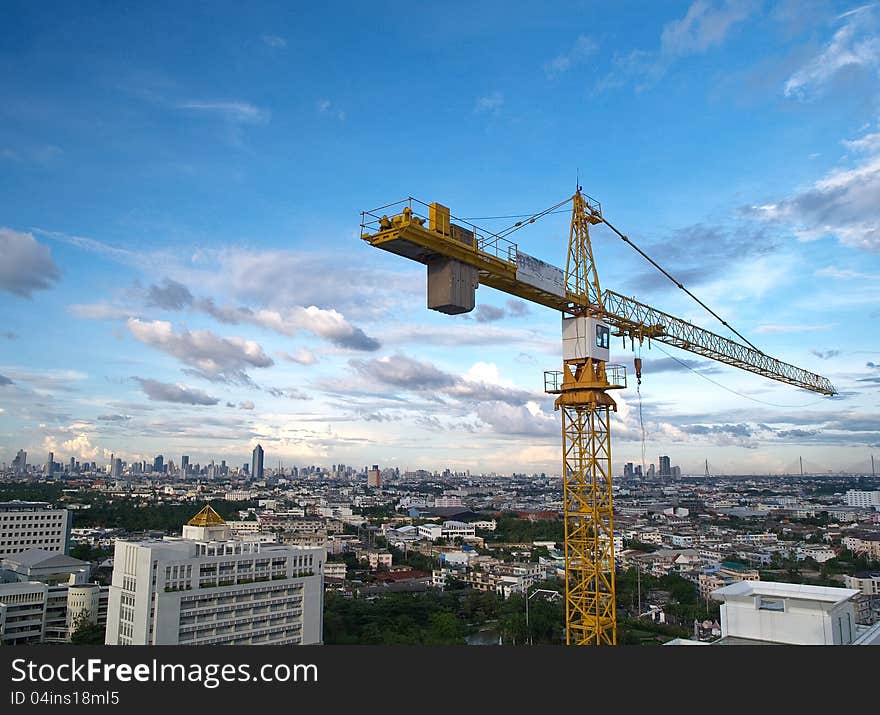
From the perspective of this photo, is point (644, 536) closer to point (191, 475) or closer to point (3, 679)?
point (3, 679)

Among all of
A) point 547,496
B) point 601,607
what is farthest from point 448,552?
point 547,496

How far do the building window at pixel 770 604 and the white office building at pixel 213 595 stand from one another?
33.7 feet

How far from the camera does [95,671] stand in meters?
4.23

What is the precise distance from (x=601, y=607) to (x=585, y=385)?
3.79m

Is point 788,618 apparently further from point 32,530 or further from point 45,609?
point 32,530

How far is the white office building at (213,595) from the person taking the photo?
13.8 metres

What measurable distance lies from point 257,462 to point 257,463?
0.65 ft

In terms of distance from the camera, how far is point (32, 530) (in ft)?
105

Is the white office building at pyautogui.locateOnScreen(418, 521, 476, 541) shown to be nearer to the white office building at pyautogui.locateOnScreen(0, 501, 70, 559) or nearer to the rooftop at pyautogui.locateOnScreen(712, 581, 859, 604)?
the white office building at pyautogui.locateOnScreen(0, 501, 70, 559)

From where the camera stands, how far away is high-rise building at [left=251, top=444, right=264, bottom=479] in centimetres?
13612

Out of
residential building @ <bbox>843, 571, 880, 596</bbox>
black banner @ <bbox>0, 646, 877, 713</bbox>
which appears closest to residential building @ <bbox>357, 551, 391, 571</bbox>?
residential building @ <bbox>843, 571, 880, 596</bbox>

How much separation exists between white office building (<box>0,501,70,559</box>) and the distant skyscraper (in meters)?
105

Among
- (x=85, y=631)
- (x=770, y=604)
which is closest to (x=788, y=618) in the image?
(x=770, y=604)

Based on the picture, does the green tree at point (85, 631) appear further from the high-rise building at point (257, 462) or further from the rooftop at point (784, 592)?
the high-rise building at point (257, 462)
